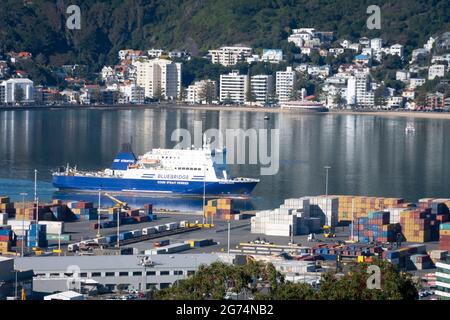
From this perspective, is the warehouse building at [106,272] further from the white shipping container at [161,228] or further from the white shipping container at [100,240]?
the white shipping container at [161,228]

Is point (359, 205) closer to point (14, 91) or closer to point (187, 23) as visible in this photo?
point (14, 91)

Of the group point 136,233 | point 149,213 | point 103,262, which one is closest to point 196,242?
point 136,233

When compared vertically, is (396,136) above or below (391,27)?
below

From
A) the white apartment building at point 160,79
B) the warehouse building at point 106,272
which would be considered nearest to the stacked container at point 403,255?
the warehouse building at point 106,272

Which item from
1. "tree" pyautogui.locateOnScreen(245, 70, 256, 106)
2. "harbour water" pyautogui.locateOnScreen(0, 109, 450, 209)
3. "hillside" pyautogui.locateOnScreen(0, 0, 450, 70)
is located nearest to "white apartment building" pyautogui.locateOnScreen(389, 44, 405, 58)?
"hillside" pyautogui.locateOnScreen(0, 0, 450, 70)

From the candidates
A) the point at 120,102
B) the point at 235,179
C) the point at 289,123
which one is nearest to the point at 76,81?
the point at 120,102

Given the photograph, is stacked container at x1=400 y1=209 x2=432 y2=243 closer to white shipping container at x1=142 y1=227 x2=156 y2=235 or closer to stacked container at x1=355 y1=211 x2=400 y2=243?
stacked container at x1=355 y1=211 x2=400 y2=243

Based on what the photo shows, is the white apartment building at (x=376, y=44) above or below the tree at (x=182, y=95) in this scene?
above
